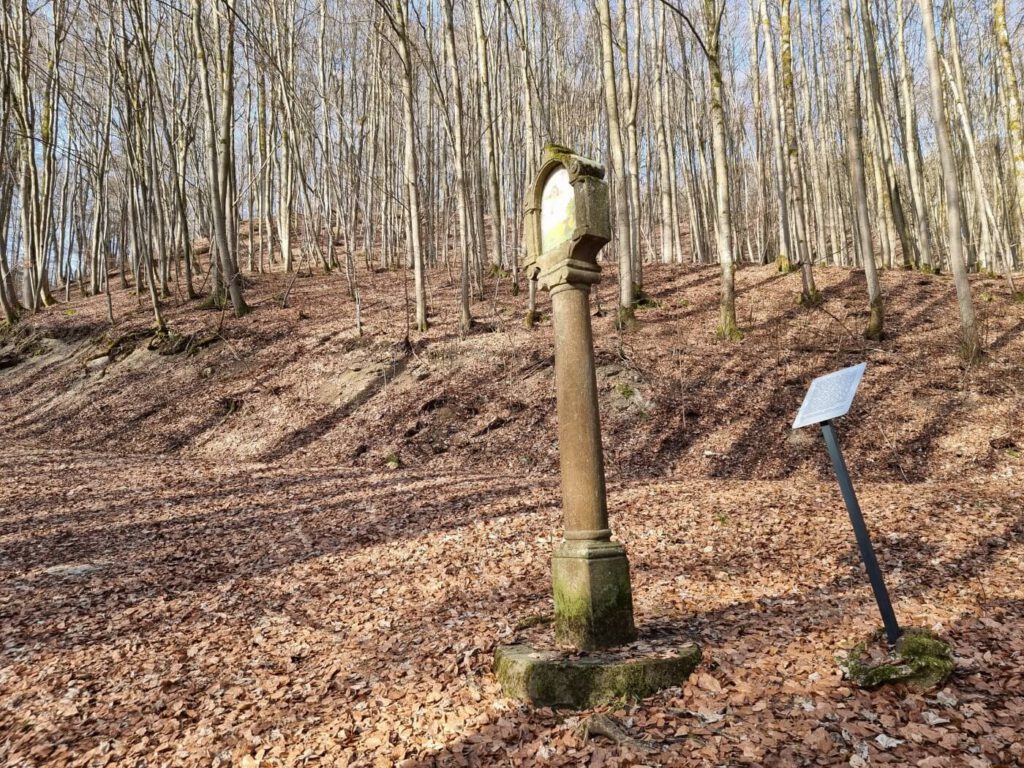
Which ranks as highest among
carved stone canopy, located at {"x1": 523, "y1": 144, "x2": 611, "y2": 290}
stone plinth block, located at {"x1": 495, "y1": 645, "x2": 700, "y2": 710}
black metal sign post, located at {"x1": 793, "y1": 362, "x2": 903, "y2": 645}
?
carved stone canopy, located at {"x1": 523, "y1": 144, "x2": 611, "y2": 290}

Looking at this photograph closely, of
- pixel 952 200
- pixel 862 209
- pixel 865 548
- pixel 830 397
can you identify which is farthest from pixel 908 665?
pixel 862 209

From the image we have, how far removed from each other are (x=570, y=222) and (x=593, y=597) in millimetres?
2347

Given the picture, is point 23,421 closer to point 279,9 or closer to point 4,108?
point 4,108

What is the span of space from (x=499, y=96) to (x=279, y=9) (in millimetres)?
7774

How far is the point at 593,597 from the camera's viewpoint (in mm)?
3766

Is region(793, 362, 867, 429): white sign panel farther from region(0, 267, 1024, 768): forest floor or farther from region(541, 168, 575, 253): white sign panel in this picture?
region(541, 168, 575, 253): white sign panel

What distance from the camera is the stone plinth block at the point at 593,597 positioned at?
12.3 ft

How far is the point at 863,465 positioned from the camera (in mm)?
8734

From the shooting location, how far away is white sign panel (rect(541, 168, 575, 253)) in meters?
4.09

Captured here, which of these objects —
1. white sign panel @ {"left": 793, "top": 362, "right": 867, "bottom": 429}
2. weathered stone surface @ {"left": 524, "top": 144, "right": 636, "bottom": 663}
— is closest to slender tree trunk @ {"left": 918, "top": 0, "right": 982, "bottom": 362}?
white sign panel @ {"left": 793, "top": 362, "right": 867, "bottom": 429}

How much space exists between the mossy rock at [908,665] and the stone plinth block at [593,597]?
1207 millimetres

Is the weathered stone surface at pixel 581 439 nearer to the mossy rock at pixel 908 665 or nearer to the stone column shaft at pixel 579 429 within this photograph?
the stone column shaft at pixel 579 429

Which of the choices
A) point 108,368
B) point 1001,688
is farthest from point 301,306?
point 1001,688

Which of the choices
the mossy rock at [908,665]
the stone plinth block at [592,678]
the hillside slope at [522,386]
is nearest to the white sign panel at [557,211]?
the stone plinth block at [592,678]
